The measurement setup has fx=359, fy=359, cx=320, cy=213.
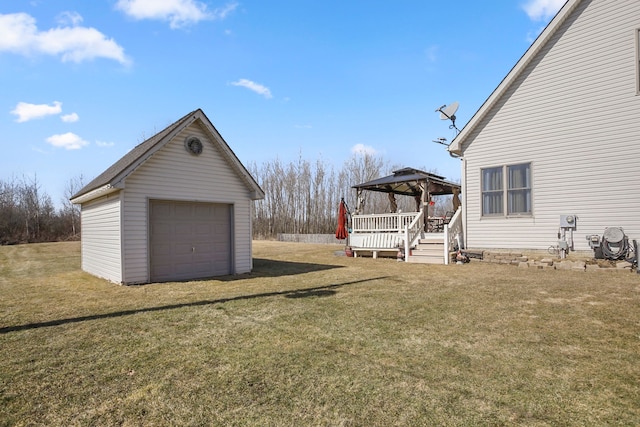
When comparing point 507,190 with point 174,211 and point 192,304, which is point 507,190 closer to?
point 192,304

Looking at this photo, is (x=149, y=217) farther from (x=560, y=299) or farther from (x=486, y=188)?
(x=486, y=188)

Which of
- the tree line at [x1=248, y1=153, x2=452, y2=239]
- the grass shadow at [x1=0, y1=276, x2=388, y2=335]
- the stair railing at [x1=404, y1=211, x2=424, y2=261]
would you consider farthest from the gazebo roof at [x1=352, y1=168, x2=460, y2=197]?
the tree line at [x1=248, y1=153, x2=452, y2=239]

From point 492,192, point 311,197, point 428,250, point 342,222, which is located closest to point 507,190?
point 492,192

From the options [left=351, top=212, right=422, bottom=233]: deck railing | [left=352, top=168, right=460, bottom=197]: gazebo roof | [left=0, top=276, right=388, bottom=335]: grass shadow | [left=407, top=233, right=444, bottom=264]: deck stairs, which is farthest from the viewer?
[left=352, top=168, right=460, bottom=197]: gazebo roof

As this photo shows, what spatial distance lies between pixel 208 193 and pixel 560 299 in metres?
9.41

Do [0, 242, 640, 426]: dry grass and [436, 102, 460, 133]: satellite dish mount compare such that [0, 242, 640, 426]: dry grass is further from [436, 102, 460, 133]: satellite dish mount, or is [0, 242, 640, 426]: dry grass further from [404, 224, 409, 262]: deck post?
[436, 102, 460, 133]: satellite dish mount

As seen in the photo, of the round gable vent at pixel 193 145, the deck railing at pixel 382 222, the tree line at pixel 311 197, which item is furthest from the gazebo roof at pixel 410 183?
the tree line at pixel 311 197

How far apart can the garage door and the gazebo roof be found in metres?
7.53

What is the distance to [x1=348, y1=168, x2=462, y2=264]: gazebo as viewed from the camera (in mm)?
13734

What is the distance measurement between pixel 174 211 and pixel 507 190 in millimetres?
10797

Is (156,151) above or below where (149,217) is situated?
above

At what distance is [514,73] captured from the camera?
11.8 metres

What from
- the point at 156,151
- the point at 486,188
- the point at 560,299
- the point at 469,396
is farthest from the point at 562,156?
the point at 156,151

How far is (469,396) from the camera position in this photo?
3146 millimetres
